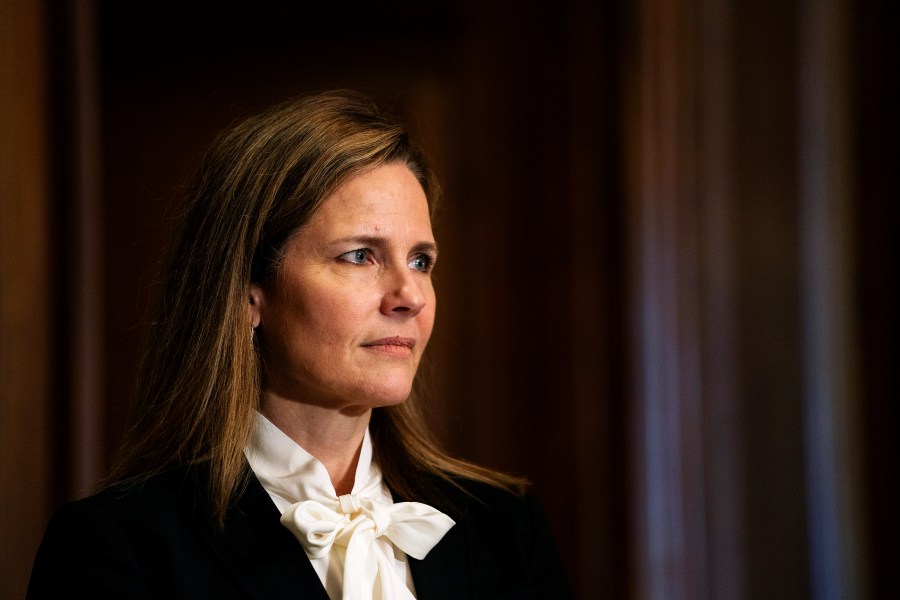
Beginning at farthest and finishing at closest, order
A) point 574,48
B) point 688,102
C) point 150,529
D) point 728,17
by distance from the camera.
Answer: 1. point 574,48
2. point 688,102
3. point 728,17
4. point 150,529

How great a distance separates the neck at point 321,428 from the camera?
6.17 feet

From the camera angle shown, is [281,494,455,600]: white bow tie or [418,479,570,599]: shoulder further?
[418,479,570,599]: shoulder

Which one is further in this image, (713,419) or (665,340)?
(665,340)

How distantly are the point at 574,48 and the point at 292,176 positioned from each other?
189 centimetres

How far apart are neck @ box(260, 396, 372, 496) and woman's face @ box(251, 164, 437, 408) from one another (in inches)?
0.7

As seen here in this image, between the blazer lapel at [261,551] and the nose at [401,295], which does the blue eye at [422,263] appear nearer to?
the nose at [401,295]

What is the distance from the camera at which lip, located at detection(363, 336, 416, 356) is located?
183 cm

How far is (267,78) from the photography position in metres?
3.67

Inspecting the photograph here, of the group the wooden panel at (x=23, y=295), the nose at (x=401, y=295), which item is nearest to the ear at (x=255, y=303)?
the nose at (x=401, y=295)

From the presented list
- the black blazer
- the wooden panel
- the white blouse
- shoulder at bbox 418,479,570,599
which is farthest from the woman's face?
the wooden panel

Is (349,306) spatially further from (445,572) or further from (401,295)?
(445,572)

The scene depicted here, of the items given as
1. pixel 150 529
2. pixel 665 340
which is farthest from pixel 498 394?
pixel 150 529

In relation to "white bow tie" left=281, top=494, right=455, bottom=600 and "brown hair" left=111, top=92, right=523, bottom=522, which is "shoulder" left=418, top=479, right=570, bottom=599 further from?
"brown hair" left=111, top=92, right=523, bottom=522

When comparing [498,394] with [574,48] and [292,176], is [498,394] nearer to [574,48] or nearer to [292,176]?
[574,48]
